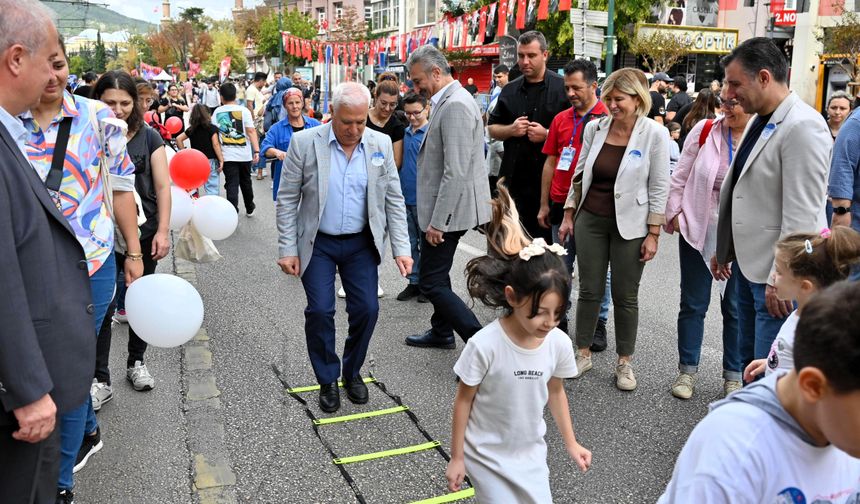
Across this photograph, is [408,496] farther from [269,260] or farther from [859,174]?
[269,260]

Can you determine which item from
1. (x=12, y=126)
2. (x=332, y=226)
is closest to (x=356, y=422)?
(x=332, y=226)

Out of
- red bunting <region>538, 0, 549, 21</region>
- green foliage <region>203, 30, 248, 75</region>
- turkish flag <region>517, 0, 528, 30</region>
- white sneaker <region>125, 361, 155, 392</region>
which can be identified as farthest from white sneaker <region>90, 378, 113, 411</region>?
green foliage <region>203, 30, 248, 75</region>

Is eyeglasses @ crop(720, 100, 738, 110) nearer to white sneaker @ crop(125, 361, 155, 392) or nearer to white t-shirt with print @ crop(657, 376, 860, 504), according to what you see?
white t-shirt with print @ crop(657, 376, 860, 504)

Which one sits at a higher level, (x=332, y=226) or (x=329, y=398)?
(x=332, y=226)

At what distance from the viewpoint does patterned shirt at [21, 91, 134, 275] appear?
3.04m

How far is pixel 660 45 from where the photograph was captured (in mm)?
30688

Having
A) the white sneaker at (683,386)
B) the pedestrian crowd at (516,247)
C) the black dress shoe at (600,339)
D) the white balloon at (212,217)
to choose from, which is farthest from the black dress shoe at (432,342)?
the white balloon at (212,217)

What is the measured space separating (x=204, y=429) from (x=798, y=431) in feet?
11.4

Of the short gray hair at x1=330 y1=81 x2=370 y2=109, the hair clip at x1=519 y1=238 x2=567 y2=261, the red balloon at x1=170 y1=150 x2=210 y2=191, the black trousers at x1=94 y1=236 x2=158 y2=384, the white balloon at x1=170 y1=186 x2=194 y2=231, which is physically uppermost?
the short gray hair at x1=330 y1=81 x2=370 y2=109

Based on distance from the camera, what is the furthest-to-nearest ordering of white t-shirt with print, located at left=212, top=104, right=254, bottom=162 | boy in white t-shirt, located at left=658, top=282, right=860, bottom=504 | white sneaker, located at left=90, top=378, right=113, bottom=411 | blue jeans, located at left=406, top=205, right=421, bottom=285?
white t-shirt with print, located at left=212, top=104, right=254, bottom=162, blue jeans, located at left=406, top=205, right=421, bottom=285, white sneaker, located at left=90, top=378, right=113, bottom=411, boy in white t-shirt, located at left=658, top=282, right=860, bottom=504

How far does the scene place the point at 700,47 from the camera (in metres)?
34.9

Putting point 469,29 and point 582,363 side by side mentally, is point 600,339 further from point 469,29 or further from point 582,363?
point 469,29

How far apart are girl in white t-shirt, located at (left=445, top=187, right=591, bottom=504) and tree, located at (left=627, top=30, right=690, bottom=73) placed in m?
29.3

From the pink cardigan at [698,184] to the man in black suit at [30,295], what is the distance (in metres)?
3.49
